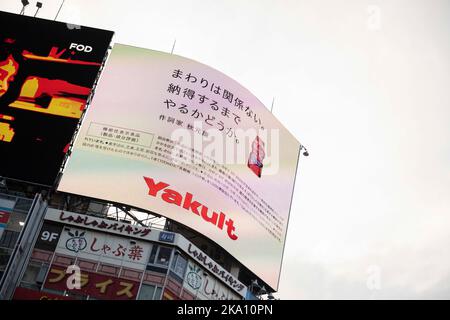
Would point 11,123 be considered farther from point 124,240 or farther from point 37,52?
point 124,240

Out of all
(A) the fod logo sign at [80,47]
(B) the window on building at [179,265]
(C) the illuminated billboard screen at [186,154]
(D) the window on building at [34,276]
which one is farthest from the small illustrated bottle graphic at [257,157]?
(D) the window on building at [34,276]

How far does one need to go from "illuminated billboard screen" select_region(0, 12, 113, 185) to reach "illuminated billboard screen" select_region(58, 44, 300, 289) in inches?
39.5

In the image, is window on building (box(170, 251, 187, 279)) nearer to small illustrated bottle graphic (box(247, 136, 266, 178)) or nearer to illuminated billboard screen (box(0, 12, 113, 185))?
illuminated billboard screen (box(0, 12, 113, 185))

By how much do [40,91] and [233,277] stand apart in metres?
17.0

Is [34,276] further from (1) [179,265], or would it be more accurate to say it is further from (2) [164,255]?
(1) [179,265]

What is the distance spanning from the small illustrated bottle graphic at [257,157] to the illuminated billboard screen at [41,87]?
39.5 feet

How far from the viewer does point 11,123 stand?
88.6 ft

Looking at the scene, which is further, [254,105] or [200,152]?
[254,105]

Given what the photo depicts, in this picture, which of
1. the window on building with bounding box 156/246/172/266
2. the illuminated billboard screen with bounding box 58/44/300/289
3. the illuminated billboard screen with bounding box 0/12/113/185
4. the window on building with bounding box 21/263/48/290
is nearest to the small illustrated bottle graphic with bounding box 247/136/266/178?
the illuminated billboard screen with bounding box 58/44/300/289

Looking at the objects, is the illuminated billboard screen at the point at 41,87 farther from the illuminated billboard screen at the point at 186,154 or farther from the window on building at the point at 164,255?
the window on building at the point at 164,255

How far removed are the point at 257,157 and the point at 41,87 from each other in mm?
15326
